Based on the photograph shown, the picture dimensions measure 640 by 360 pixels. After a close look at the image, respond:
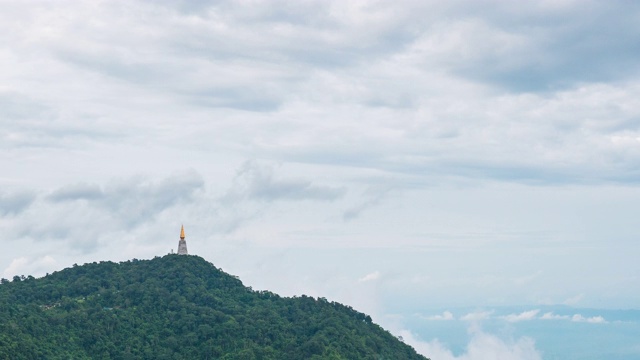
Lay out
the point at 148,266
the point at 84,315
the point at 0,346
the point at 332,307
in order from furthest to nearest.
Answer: the point at 148,266 → the point at 332,307 → the point at 84,315 → the point at 0,346

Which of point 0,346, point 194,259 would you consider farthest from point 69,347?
point 194,259

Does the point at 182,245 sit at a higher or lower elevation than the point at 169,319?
higher

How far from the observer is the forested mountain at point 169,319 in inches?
5167

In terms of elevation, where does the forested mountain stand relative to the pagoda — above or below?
below

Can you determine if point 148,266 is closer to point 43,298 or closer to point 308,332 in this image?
point 43,298

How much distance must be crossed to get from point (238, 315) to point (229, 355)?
16.8 m

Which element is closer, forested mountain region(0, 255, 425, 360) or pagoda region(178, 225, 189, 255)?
forested mountain region(0, 255, 425, 360)

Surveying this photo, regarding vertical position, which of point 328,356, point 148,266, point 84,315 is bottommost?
point 328,356

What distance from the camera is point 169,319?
480 ft

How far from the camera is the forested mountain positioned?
13125cm

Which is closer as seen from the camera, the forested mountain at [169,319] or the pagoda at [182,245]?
the forested mountain at [169,319]

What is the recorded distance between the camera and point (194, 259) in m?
179

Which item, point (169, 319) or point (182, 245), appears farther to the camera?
point (182, 245)

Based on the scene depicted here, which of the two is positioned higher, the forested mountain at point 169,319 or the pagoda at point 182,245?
the pagoda at point 182,245
